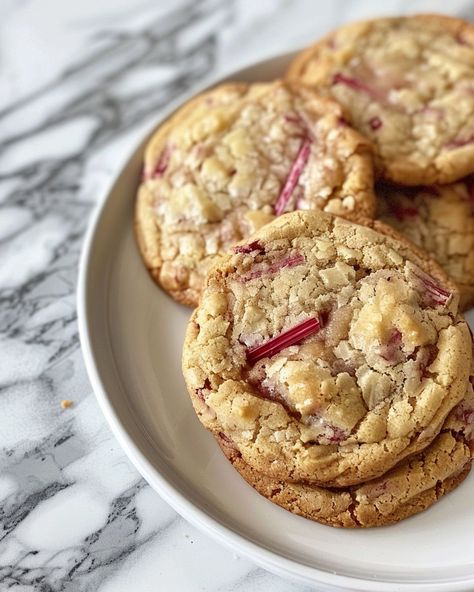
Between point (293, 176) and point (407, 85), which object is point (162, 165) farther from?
point (407, 85)

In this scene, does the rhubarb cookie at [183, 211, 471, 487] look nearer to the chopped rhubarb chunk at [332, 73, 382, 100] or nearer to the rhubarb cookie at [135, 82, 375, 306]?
the rhubarb cookie at [135, 82, 375, 306]

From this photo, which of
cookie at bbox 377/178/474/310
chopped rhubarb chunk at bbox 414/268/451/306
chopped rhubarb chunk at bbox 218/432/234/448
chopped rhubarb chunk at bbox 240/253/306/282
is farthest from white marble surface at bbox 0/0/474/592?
cookie at bbox 377/178/474/310

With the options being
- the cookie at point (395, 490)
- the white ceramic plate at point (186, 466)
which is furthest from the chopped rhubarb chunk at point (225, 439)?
the white ceramic plate at point (186, 466)

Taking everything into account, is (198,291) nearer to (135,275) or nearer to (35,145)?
(135,275)

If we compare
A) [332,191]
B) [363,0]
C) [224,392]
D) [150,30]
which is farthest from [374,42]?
[224,392]

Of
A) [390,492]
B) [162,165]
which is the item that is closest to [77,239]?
[162,165]
